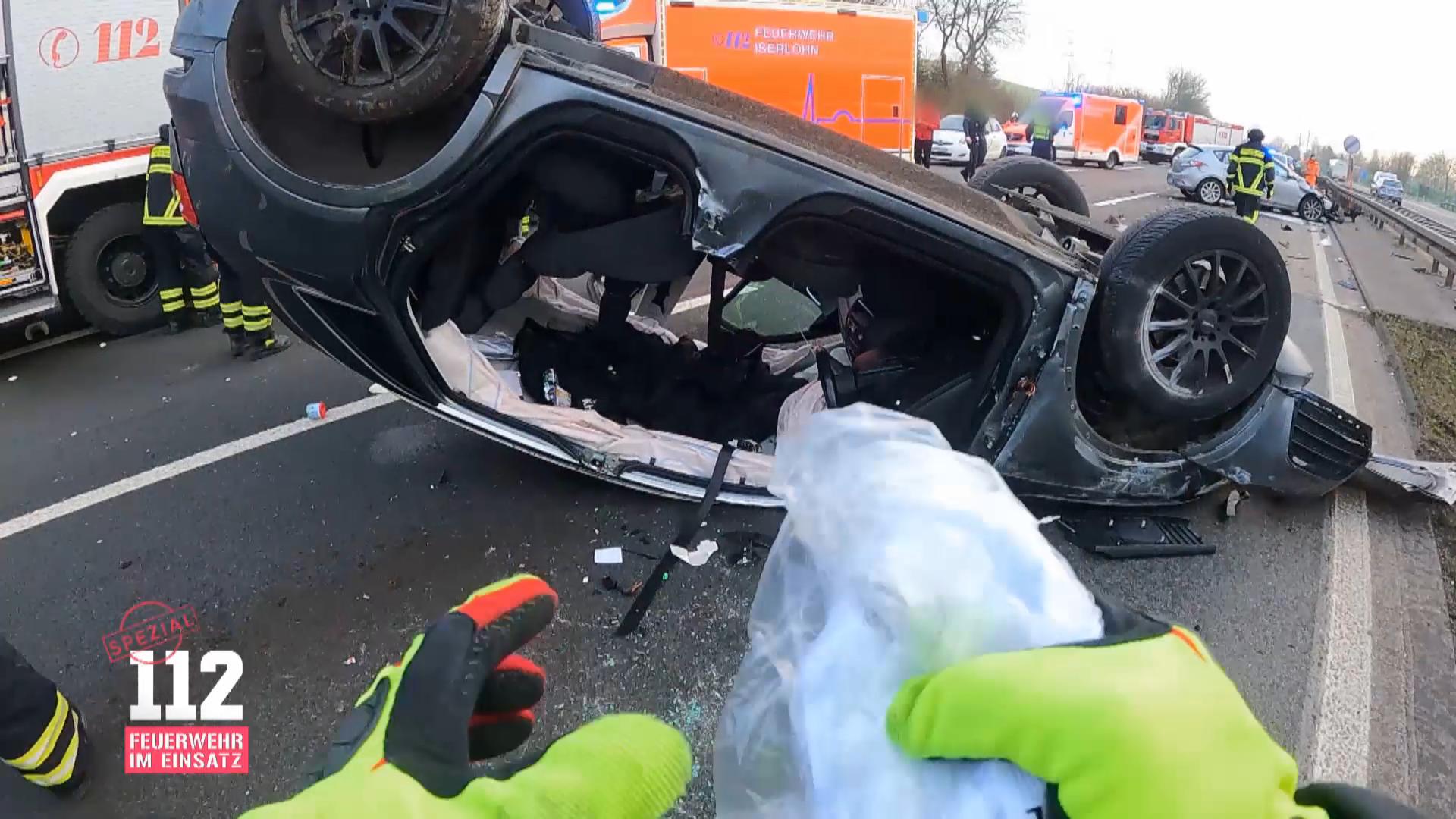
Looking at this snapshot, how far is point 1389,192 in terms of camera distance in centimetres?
3488

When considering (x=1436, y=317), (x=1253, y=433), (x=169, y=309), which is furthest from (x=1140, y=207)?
(x=169, y=309)

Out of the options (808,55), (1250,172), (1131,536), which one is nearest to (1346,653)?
(1131,536)

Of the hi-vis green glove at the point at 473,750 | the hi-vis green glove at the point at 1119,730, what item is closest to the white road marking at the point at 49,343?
the hi-vis green glove at the point at 473,750

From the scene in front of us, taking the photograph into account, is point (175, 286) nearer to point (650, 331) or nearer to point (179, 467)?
point (179, 467)

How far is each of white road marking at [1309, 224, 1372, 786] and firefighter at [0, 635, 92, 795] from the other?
8.64 feet

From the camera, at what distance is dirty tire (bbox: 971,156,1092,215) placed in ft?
15.2

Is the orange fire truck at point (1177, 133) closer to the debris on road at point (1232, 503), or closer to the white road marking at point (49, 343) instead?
the debris on road at point (1232, 503)

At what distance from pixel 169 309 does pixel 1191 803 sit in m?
6.39

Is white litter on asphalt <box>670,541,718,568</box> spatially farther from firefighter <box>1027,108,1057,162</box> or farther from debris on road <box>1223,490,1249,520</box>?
firefighter <box>1027,108,1057,162</box>

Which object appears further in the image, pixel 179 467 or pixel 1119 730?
pixel 179 467

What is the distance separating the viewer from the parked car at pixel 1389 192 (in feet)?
106

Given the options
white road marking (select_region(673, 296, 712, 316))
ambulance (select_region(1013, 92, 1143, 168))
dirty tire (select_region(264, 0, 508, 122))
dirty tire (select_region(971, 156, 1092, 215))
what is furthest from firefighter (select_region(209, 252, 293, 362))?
ambulance (select_region(1013, 92, 1143, 168))

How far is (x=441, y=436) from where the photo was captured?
3.85m

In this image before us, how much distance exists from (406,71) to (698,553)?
1.73 m
